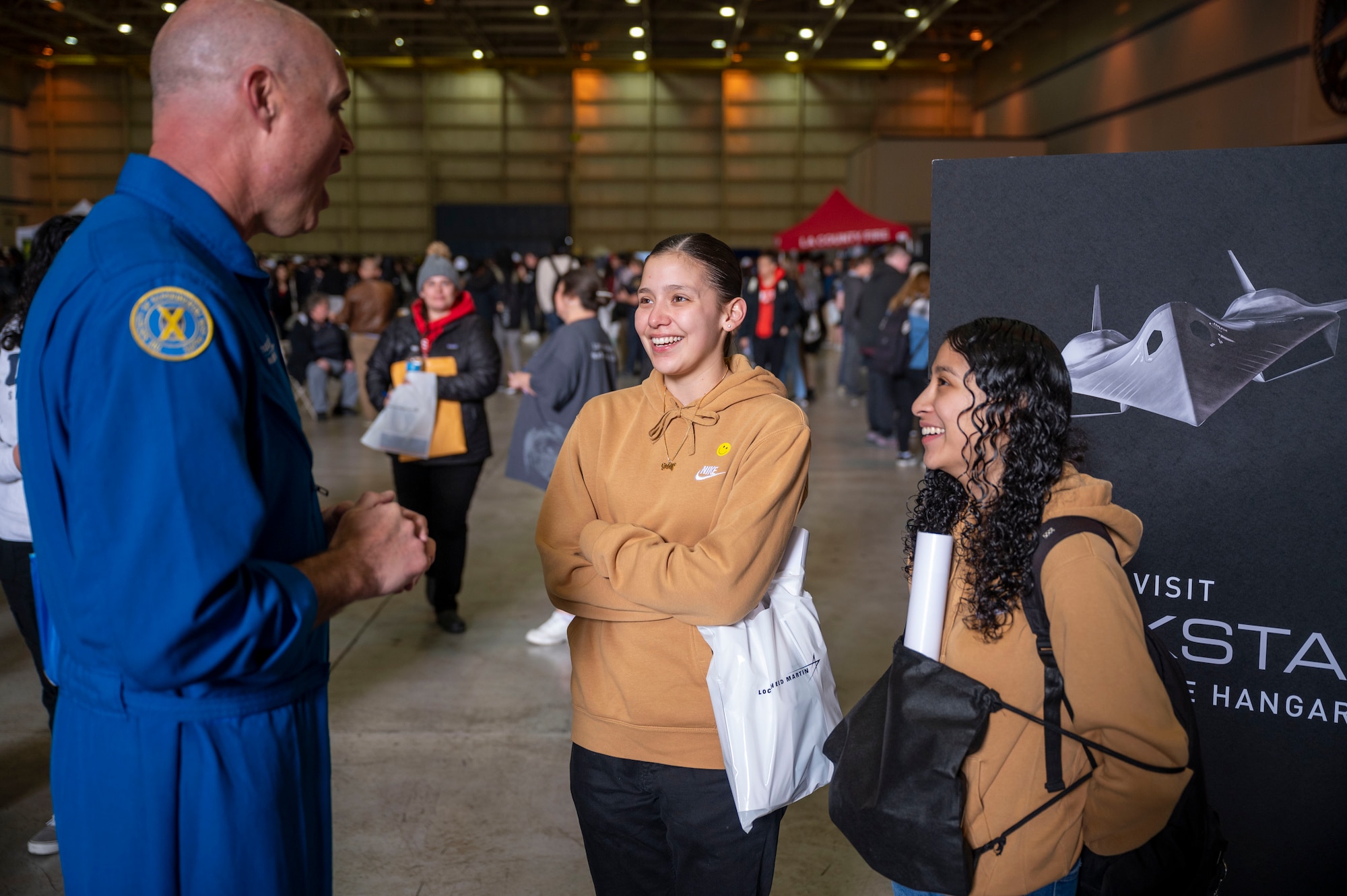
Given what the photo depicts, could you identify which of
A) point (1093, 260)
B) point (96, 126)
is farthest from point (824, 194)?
point (1093, 260)

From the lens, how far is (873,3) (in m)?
21.8

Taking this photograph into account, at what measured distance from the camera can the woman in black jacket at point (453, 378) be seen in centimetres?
453

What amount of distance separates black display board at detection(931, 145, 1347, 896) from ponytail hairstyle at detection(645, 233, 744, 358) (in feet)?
2.14

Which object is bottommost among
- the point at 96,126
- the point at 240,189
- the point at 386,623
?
the point at 386,623

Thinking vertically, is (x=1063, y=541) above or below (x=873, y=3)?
below

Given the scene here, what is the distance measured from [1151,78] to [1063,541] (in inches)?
722

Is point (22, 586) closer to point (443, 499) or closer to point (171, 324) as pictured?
point (443, 499)

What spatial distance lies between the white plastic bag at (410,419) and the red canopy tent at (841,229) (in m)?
10.7

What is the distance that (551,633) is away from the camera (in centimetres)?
459

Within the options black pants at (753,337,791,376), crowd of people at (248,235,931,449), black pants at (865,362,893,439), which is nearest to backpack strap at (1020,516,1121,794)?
crowd of people at (248,235,931,449)

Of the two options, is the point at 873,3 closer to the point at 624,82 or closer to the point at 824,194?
the point at 824,194

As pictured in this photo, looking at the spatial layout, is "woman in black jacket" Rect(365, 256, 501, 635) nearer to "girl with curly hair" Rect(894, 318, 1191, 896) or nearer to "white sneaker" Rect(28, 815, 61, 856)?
"white sneaker" Rect(28, 815, 61, 856)

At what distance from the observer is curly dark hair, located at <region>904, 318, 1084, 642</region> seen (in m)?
1.48

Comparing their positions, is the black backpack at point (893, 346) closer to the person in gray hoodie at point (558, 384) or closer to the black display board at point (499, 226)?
the person in gray hoodie at point (558, 384)
